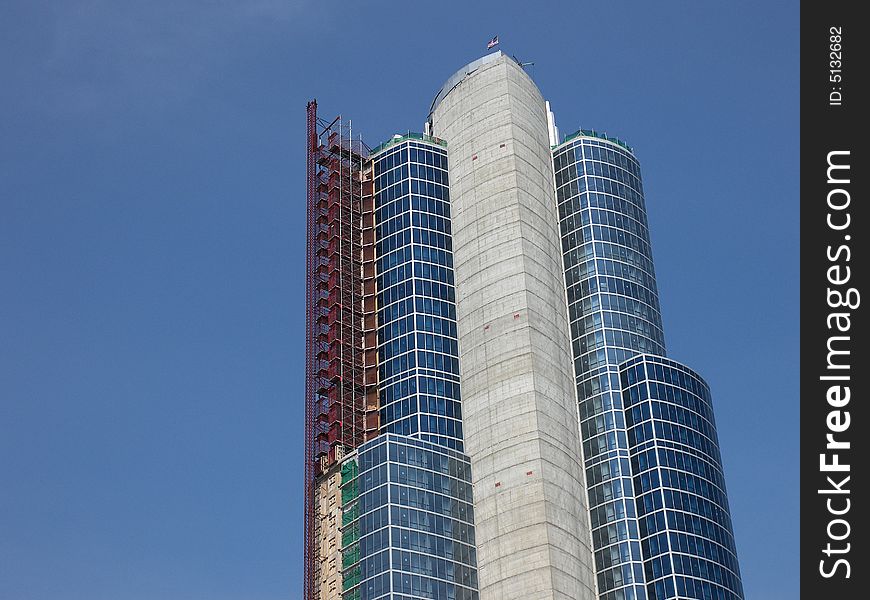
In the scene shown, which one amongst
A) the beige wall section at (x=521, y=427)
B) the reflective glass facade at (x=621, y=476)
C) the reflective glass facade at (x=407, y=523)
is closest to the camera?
the reflective glass facade at (x=407, y=523)

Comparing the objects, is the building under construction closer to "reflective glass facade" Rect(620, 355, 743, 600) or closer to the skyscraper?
the skyscraper

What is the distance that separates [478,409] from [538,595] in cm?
3107

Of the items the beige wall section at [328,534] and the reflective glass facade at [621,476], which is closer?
the reflective glass facade at [621,476]

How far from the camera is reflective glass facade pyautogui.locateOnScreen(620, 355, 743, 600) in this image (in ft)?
561

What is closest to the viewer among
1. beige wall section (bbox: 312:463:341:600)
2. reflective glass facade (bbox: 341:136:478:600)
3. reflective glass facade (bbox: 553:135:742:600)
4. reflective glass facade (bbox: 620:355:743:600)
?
reflective glass facade (bbox: 341:136:478:600)

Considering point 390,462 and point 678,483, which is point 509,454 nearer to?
point 390,462

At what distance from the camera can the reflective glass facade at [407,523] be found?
168m

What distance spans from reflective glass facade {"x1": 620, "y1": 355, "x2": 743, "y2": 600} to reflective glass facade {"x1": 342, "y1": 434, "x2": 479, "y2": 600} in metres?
24.6

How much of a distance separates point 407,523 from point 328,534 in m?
16.9

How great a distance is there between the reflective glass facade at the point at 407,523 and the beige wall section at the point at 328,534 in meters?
2.91

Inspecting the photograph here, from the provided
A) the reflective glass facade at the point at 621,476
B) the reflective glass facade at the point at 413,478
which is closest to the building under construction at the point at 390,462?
the reflective glass facade at the point at 413,478

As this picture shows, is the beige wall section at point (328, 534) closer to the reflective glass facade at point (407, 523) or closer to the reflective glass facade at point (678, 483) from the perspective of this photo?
the reflective glass facade at point (407, 523)

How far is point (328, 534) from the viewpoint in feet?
604

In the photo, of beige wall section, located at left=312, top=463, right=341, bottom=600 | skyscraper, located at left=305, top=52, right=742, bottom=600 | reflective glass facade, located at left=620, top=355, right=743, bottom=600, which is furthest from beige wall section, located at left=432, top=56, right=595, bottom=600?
beige wall section, located at left=312, top=463, right=341, bottom=600
